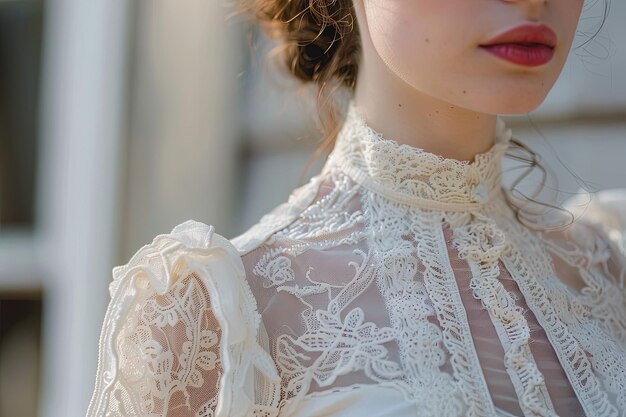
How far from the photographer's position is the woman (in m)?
1.08

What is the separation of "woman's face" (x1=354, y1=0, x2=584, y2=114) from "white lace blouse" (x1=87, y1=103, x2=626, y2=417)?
0.12 metres

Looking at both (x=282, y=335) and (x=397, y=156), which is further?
(x=397, y=156)

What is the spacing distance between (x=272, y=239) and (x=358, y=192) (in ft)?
0.46

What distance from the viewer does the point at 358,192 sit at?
129 cm

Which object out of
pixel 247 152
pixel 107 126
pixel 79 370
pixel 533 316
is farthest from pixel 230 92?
pixel 533 316

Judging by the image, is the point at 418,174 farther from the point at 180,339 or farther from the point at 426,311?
the point at 180,339

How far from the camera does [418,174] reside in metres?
1.26

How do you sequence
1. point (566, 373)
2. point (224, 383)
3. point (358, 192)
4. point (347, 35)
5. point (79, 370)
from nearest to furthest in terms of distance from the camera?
1. point (224, 383)
2. point (566, 373)
3. point (358, 192)
4. point (347, 35)
5. point (79, 370)

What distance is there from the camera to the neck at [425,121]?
49.9 inches

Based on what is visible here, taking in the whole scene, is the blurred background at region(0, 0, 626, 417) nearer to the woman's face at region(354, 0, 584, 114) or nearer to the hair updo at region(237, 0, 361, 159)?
the hair updo at region(237, 0, 361, 159)

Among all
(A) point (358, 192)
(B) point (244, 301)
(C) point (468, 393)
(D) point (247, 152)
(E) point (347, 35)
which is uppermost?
(D) point (247, 152)

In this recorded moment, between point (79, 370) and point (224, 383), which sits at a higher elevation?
point (79, 370)

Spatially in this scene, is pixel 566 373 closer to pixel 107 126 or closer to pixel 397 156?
pixel 397 156

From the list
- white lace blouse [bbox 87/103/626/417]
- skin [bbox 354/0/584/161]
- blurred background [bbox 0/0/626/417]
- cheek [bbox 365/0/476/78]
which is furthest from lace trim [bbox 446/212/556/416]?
blurred background [bbox 0/0/626/417]
